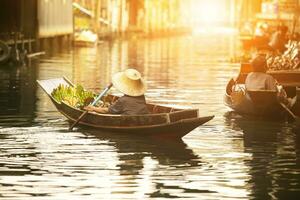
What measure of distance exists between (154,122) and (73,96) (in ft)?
11.8

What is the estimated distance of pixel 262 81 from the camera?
19875 millimetres

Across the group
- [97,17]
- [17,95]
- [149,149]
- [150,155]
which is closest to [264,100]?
[149,149]

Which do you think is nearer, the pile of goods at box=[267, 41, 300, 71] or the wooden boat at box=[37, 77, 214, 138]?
the wooden boat at box=[37, 77, 214, 138]

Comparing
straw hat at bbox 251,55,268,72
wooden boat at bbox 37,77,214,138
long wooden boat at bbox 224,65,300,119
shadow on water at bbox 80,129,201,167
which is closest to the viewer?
shadow on water at bbox 80,129,201,167

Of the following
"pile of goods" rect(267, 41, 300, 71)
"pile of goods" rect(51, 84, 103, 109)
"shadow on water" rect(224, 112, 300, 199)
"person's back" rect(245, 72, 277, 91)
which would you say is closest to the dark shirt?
"shadow on water" rect(224, 112, 300, 199)

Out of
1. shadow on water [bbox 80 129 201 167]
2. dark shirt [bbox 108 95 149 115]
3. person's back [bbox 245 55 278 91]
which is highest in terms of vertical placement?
person's back [bbox 245 55 278 91]

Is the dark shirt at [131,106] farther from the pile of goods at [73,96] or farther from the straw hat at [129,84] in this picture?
the pile of goods at [73,96]

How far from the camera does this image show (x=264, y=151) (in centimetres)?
1581

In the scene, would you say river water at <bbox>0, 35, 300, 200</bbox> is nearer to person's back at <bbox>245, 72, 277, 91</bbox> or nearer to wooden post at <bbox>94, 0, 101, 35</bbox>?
person's back at <bbox>245, 72, 277, 91</bbox>

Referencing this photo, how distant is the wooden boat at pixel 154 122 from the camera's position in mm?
16234

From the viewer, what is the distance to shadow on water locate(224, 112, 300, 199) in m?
12.4

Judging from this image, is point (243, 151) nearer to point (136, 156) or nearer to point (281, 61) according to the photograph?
point (136, 156)

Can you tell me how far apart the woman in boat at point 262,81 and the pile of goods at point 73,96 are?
3551 millimetres

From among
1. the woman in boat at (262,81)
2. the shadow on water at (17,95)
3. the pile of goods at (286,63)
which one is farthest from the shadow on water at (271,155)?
the shadow on water at (17,95)
